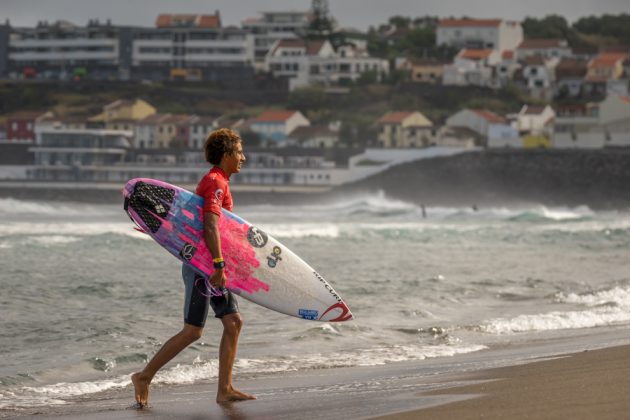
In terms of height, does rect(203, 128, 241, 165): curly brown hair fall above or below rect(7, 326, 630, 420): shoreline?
above

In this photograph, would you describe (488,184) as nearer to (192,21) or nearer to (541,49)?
(541,49)

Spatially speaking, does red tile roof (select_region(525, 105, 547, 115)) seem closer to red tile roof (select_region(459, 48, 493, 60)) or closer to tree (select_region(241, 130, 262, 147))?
red tile roof (select_region(459, 48, 493, 60))

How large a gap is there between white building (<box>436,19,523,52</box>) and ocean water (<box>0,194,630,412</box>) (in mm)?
79573

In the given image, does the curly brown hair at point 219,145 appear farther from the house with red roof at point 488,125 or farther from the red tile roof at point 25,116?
the red tile roof at point 25,116

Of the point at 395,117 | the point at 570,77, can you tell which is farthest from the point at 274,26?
the point at 395,117

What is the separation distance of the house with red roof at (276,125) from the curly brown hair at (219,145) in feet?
247

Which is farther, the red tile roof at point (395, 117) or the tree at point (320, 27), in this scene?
the tree at point (320, 27)

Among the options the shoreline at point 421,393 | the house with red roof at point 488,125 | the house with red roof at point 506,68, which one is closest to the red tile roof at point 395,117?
the house with red roof at point 488,125

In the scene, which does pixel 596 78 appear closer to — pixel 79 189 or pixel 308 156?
pixel 308 156

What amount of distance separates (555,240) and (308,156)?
166 ft

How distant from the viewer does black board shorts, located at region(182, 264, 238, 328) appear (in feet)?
21.3

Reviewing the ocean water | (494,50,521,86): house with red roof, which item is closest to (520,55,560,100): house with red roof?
(494,50,521,86): house with red roof

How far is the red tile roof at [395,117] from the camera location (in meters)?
80.2

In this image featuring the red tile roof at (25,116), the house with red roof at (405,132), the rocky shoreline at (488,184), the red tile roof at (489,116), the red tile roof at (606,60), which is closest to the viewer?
the rocky shoreline at (488,184)
